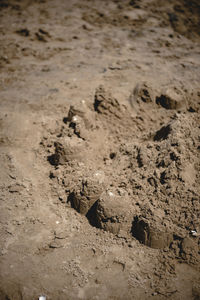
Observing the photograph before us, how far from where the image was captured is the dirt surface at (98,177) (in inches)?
74.7

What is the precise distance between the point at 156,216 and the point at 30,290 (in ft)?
3.93

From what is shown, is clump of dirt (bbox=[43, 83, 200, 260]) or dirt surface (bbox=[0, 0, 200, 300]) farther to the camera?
clump of dirt (bbox=[43, 83, 200, 260])

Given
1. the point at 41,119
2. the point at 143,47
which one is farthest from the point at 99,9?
the point at 41,119

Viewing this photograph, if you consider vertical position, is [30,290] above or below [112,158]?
below

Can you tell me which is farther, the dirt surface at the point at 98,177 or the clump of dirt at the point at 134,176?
the clump of dirt at the point at 134,176

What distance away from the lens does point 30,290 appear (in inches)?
70.1

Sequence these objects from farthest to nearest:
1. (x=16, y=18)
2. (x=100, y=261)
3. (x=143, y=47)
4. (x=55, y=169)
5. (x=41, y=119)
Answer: (x=16, y=18) → (x=143, y=47) → (x=41, y=119) → (x=55, y=169) → (x=100, y=261)

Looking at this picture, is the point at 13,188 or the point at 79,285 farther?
the point at 13,188

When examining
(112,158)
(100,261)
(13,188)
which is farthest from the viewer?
(112,158)

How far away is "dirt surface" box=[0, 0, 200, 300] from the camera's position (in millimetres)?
1896

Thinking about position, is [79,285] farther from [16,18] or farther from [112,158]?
[16,18]

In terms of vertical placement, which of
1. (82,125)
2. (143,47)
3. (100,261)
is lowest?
(100,261)

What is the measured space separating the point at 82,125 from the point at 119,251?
1530mm

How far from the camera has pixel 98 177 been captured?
230 centimetres
